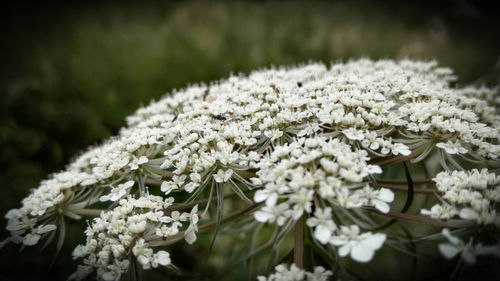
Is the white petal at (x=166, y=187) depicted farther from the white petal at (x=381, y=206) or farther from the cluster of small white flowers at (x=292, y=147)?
the white petal at (x=381, y=206)

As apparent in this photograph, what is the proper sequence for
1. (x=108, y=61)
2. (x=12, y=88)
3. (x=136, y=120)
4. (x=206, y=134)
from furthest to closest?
(x=108, y=61) < (x=12, y=88) < (x=136, y=120) < (x=206, y=134)

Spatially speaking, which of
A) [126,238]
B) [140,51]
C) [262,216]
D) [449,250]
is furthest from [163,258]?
[140,51]

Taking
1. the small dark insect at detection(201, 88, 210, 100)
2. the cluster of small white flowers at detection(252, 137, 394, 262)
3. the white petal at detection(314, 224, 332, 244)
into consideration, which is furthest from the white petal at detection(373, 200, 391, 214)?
the small dark insect at detection(201, 88, 210, 100)

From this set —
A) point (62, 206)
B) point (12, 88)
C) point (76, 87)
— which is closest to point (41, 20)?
point (76, 87)

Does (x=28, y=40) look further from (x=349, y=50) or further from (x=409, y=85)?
(x=409, y=85)

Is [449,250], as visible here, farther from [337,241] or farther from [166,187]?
[166,187]

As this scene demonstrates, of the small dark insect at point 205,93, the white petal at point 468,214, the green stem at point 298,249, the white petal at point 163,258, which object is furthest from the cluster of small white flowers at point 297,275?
the small dark insect at point 205,93

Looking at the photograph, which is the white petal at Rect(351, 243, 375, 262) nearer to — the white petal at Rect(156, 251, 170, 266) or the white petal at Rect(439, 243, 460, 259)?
the white petal at Rect(439, 243, 460, 259)
